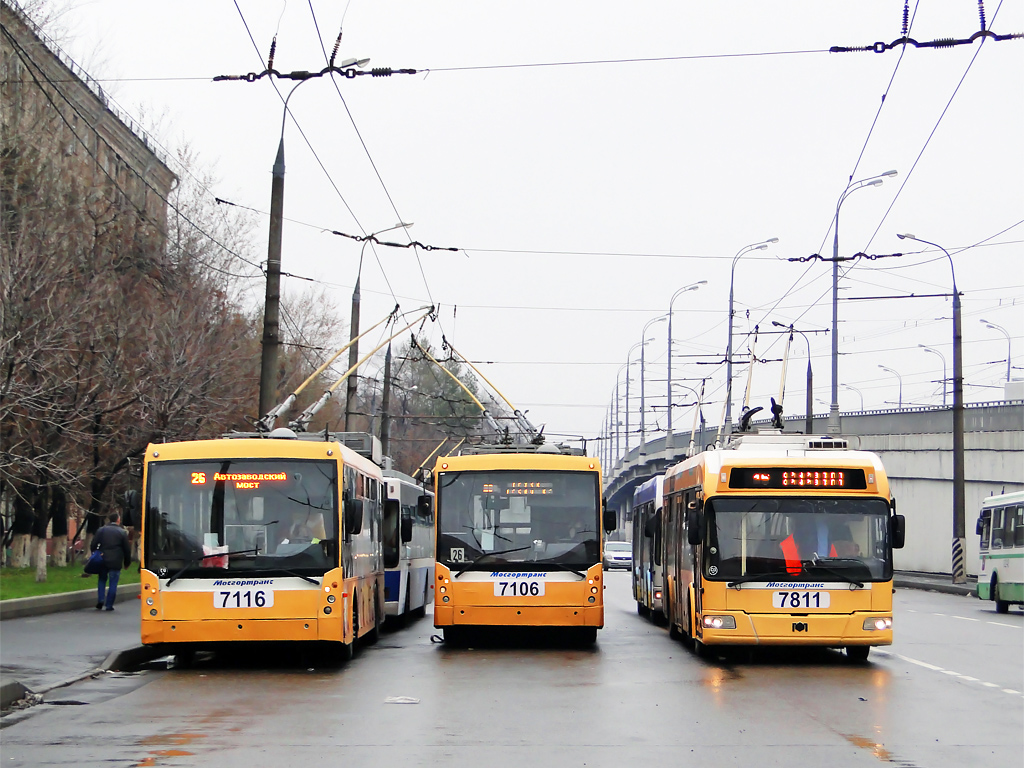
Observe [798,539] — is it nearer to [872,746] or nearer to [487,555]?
[487,555]

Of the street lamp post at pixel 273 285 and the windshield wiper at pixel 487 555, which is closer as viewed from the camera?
the windshield wiper at pixel 487 555

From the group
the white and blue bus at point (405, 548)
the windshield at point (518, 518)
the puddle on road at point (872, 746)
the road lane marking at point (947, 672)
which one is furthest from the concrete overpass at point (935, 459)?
the puddle on road at point (872, 746)

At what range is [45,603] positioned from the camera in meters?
22.9

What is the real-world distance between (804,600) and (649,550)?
32.3ft

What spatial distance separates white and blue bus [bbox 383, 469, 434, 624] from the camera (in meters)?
22.3

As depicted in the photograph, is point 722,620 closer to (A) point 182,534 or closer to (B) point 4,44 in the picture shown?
(A) point 182,534

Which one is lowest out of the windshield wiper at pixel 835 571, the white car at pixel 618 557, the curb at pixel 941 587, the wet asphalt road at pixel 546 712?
the white car at pixel 618 557

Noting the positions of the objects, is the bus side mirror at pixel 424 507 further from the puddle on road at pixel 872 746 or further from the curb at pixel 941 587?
the curb at pixel 941 587

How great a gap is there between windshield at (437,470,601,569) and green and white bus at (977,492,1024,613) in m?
13.8

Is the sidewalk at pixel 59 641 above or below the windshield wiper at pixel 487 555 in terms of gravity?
below

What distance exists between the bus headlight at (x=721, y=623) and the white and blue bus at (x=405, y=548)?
438 centimetres

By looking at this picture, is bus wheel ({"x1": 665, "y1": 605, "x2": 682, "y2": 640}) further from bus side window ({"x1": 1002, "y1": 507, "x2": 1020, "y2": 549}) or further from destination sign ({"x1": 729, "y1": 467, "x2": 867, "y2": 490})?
bus side window ({"x1": 1002, "y1": 507, "x2": 1020, "y2": 549})

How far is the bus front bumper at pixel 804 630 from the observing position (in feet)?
54.7

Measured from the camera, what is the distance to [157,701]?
13.0 metres
